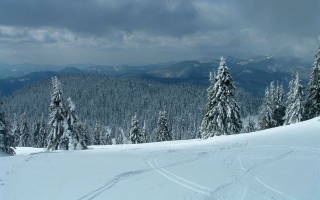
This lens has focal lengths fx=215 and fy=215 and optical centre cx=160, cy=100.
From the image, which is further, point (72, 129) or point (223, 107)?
point (223, 107)

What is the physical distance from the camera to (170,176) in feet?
30.8

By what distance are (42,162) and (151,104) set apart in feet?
520

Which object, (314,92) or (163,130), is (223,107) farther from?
(163,130)

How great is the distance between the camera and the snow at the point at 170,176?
300 inches

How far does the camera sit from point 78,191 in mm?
7824

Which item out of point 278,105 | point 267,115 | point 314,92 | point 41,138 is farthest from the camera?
point 41,138

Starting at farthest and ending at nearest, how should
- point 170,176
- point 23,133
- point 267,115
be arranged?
point 23,133 → point 267,115 → point 170,176

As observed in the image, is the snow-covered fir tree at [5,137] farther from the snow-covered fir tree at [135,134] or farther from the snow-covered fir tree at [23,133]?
the snow-covered fir tree at [23,133]

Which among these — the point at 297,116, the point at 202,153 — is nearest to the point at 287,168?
the point at 202,153

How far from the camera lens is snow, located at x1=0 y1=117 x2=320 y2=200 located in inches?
300

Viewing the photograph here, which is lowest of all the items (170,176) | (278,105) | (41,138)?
(41,138)

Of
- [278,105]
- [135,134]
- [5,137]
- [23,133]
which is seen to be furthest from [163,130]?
[23,133]

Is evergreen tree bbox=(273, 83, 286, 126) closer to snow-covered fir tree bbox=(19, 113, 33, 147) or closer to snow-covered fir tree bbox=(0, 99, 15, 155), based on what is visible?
snow-covered fir tree bbox=(0, 99, 15, 155)

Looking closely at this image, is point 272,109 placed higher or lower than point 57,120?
lower
